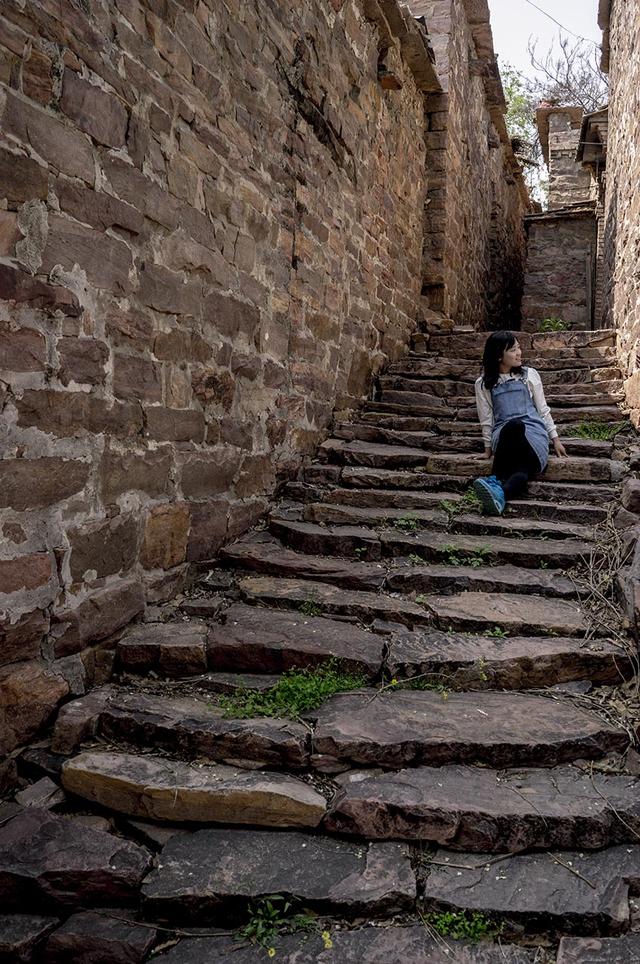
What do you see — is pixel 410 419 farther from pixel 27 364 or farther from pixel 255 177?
pixel 27 364

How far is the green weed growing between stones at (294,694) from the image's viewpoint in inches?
103

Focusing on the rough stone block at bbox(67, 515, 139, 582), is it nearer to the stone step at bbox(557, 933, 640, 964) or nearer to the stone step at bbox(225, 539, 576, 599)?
the stone step at bbox(225, 539, 576, 599)

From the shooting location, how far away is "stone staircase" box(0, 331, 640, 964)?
6.34ft

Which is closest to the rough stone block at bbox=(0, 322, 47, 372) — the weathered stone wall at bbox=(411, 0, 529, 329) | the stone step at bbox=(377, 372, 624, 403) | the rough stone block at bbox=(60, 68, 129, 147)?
the rough stone block at bbox=(60, 68, 129, 147)

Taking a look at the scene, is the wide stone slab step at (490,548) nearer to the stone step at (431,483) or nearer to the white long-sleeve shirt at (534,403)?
the stone step at (431,483)

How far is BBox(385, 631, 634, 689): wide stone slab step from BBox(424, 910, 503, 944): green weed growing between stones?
98 cm

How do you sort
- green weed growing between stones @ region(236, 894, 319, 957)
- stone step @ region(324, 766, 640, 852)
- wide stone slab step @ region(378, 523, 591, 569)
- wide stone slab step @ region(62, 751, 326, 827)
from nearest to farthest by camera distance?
green weed growing between stones @ region(236, 894, 319, 957), stone step @ region(324, 766, 640, 852), wide stone slab step @ region(62, 751, 326, 827), wide stone slab step @ region(378, 523, 591, 569)

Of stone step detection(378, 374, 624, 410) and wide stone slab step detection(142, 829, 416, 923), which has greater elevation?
stone step detection(378, 374, 624, 410)

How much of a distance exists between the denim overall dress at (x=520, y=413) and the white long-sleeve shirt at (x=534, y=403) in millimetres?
33

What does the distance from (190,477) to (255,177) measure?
1791mm

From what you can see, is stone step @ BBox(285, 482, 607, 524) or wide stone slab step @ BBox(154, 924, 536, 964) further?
stone step @ BBox(285, 482, 607, 524)

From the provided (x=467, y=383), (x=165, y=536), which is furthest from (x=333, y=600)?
(x=467, y=383)

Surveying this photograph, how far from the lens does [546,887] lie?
1.99 metres

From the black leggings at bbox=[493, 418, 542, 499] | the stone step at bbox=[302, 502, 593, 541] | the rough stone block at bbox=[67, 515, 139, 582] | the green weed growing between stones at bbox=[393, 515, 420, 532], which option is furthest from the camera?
the black leggings at bbox=[493, 418, 542, 499]
